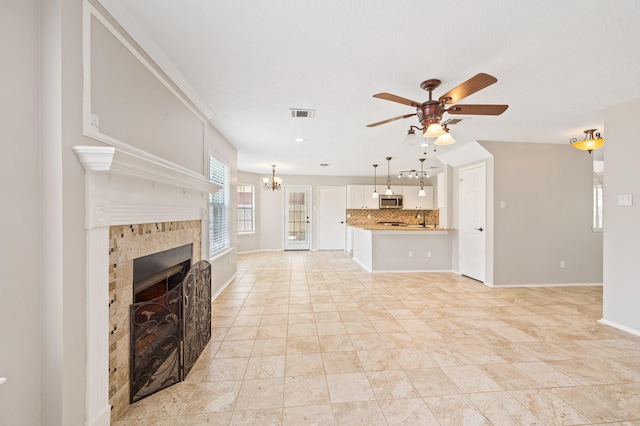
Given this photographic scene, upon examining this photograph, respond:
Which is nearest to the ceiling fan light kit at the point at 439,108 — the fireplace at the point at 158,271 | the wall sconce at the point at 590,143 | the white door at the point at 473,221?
the fireplace at the point at 158,271

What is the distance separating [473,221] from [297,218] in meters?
5.09

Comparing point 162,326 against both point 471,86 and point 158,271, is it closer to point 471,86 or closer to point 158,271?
point 158,271

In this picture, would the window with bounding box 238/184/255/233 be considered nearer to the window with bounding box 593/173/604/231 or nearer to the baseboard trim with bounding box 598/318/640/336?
the baseboard trim with bounding box 598/318/640/336

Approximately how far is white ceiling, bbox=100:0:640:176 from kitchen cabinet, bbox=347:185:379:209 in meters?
4.77

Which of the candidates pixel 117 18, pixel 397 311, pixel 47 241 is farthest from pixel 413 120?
pixel 47 241

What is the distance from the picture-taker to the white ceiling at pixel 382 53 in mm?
1643

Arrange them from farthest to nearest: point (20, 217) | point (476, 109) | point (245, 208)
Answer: point (245, 208) → point (476, 109) → point (20, 217)

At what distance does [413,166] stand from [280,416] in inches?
266

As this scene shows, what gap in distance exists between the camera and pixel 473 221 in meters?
5.10

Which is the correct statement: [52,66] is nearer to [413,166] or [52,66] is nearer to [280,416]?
[280,416]

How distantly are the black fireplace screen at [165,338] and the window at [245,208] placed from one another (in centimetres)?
578

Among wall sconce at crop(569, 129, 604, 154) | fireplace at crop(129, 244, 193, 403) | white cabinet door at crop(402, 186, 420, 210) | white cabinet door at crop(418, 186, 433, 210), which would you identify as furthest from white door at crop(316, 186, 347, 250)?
fireplace at crop(129, 244, 193, 403)

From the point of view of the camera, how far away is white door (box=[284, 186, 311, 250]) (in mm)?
A: 8625

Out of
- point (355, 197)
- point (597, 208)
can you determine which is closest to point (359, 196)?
point (355, 197)
